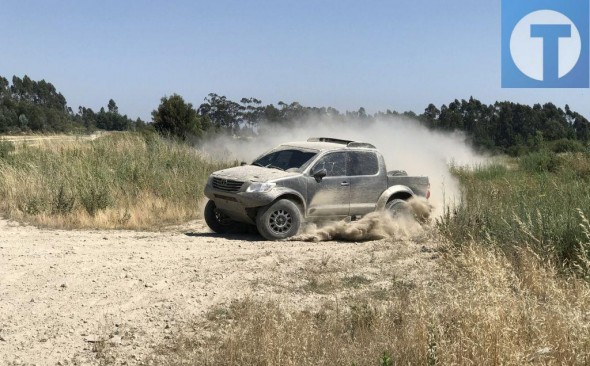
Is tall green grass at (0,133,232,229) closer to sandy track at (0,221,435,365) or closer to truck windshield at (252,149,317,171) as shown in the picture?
sandy track at (0,221,435,365)

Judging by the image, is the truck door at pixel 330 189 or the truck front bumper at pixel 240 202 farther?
the truck door at pixel 330 189

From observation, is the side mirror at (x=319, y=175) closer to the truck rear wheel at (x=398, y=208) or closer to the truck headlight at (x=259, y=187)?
the truck headlight at (x=259, y=187)

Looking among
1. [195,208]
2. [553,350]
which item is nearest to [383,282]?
[553,350]

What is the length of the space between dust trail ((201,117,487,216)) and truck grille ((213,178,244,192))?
4.48 meters

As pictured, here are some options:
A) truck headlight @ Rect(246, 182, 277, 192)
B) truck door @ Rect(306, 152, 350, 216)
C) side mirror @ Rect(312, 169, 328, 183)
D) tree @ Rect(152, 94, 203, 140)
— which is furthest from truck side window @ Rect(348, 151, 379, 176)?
tree @ Rect(152, 94, 203, 140)

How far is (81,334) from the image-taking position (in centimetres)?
643

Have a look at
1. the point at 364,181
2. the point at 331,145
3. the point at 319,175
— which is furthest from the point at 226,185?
the point at 364,181

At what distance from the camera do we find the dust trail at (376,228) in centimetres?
1182

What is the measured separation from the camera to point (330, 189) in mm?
12055

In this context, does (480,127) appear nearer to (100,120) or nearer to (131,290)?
(100,120)

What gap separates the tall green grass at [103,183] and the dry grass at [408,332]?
7.52 metres

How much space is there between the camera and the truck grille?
11469mm

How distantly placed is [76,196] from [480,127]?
47413mm

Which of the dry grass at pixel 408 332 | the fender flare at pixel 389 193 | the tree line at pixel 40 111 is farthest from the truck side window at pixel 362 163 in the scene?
the tree line at pixel 40 111
